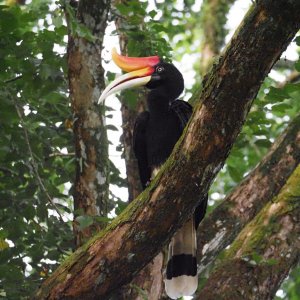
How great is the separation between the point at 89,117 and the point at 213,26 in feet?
6.57

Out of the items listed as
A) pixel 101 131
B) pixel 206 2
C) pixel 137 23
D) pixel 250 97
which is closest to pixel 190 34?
pixel 206 2

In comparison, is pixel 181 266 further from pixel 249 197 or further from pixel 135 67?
pixel 135 67

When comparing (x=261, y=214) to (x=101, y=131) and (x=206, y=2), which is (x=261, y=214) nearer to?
(x=101, y=131)

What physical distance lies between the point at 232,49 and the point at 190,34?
6.04 m

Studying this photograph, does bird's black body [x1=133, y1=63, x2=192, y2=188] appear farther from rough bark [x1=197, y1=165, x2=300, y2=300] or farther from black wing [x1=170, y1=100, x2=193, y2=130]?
rough bark [x1=197, y1=165, x2=300, y2=300]

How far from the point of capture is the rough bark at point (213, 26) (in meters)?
5.86

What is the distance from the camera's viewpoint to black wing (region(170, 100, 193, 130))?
4.39 meters

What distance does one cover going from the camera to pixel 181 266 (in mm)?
4250

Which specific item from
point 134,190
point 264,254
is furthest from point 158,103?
point 264,254

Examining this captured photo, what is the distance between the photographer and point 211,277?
169 inches

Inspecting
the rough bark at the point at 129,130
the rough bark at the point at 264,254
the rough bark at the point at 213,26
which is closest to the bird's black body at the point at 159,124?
the rough bark at the point at 129,130

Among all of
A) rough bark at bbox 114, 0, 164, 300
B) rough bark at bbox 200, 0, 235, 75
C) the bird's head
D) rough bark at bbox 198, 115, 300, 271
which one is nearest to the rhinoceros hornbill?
the bird's head

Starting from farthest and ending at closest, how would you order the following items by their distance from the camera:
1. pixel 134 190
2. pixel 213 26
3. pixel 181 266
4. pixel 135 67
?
1. pixel 213 26
2. pixel 134 190
3. pixel 135 67
4. pixel 181 266

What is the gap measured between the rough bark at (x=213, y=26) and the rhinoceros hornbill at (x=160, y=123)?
1.00 meters
